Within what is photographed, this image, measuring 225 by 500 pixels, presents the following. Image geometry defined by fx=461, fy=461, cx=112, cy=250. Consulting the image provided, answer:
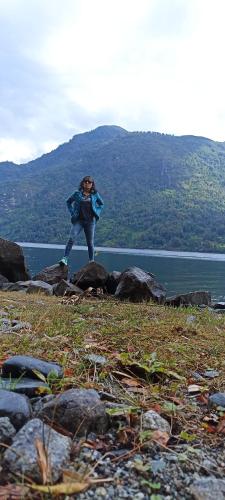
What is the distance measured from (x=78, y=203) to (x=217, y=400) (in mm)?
9916

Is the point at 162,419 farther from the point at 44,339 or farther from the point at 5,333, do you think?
the point at 5,333

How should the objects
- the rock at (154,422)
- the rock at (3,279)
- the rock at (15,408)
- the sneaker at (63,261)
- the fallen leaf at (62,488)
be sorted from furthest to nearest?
the rock at (3,279)
the sneaker at (63,261)
the rock at (154,422)
the rock at (15,408)
the fallen leaf at (62,488)

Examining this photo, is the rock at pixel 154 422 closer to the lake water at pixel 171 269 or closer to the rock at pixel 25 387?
the rock at pixel 25 387

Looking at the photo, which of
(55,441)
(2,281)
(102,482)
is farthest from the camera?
(2,281)

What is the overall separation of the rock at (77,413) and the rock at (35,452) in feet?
0.50

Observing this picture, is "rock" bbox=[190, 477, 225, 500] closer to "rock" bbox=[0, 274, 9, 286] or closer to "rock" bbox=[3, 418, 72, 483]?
"rock" bbox=[3, 418, 72, 483]

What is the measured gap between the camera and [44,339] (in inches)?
171

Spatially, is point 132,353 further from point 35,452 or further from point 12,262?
point 12,262

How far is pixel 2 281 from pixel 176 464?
1453 centimetres

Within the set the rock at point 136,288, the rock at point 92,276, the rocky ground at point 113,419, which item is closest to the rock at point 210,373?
the rocky ground at point 113,419

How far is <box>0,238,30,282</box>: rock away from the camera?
1688 cm

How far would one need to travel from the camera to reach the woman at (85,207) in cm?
1263

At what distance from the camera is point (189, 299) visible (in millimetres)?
13047

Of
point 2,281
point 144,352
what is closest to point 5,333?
point 144,352
